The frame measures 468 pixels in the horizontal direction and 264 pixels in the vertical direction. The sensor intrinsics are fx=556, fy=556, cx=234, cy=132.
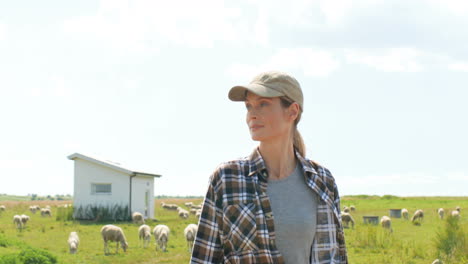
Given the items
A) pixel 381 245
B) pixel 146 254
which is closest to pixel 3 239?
pixel 146 254

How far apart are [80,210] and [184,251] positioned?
1652 centimetres

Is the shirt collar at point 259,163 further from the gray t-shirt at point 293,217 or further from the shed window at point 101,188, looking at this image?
the shed window at point 101,188

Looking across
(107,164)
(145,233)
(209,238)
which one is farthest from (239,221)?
(107,164)

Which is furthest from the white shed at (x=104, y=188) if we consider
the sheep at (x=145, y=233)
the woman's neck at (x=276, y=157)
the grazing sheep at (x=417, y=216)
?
the woman's neck at (x=276, y=157)

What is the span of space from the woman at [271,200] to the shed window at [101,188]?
32.5 metres

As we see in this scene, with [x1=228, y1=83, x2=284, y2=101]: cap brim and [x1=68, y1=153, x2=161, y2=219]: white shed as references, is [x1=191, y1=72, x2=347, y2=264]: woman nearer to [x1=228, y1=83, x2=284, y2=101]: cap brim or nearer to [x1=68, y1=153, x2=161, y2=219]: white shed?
[x1=228, y1=83, x2=284, y2=101]: cap brim

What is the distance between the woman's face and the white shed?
31151 mm

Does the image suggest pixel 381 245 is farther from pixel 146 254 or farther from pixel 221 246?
pixel 221 246

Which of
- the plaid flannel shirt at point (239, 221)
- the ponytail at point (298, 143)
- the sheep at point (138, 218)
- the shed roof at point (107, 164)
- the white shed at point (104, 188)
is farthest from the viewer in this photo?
the shed roof at point (107, 164)

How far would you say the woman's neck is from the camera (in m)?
2.68

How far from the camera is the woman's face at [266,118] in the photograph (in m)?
2.61

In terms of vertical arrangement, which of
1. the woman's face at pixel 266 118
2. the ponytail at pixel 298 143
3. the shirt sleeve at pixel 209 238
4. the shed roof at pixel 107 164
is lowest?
the shirt sleeve at pixel 209 238

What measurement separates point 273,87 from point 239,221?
2.10ft

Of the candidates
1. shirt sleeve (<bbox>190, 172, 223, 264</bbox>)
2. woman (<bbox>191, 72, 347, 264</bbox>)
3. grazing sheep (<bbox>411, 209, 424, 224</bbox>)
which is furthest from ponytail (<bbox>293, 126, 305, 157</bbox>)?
grazing sheep (<bbox>411, 209, 424, 224</bbox>)
